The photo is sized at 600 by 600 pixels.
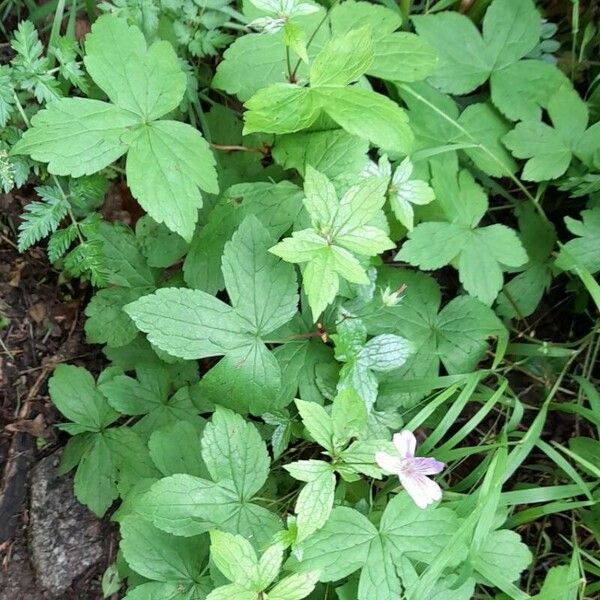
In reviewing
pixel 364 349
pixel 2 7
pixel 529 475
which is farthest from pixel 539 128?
pixel 2 7

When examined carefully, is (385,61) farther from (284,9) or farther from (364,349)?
(364,349)

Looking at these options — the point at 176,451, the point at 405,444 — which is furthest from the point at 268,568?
the point at 176,451

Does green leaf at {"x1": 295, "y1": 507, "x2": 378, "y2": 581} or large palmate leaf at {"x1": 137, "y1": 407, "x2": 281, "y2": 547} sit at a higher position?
large palmate leaf at {"x1": 137, "y1": 407, "x2": 281, "y2": 547}

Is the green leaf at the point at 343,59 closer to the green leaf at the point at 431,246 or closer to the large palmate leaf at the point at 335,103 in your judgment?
the large palmate leaf at the point at 335,103

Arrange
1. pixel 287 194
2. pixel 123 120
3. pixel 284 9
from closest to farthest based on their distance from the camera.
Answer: pixel 284 9 → pixel 123 120 → pixel 287 194

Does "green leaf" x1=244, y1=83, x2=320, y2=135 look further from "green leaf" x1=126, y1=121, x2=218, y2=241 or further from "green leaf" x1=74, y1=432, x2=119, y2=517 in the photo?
"green leaf" x1=74, y1=432, x2=119, y2=517

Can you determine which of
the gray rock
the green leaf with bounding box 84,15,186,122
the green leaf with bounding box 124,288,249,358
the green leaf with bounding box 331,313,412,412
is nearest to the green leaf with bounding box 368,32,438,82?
the green leaf with bounding box 84,15,186,122
